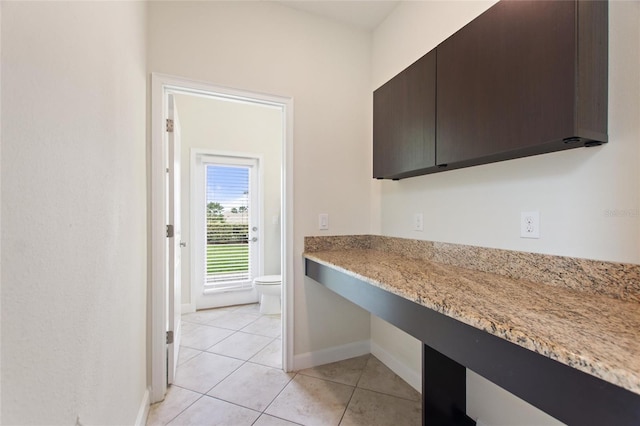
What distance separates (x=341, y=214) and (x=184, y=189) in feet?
6.83

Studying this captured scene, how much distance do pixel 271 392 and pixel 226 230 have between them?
2.22 m

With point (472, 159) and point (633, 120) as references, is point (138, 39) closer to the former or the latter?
point (472, 159)

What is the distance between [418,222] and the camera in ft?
6.33

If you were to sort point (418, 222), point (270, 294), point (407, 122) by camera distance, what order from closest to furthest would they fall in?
point (407, 122)
point (418, 222)
point (270, 294)

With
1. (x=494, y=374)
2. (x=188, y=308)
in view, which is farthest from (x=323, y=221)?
(x=188, y=308)

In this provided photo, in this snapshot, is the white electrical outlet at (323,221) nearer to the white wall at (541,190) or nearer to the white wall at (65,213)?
the white wall at (541,190)

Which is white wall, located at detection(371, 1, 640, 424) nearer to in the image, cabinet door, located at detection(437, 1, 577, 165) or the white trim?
cabinet door, located at detection(437, 1, 577, 165)

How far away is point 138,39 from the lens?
1.52m

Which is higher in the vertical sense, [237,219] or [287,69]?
[287,69]

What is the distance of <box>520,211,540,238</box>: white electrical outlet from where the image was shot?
48.6 inches

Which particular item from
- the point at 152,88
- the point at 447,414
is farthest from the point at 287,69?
the point at 447,414

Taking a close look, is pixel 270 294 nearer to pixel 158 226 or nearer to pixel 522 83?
pixel 158 226

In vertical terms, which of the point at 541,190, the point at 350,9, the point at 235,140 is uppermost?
the point at 350,9

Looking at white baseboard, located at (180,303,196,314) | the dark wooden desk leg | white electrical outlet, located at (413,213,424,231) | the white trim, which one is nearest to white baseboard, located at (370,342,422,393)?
the dark wooden desk leg
